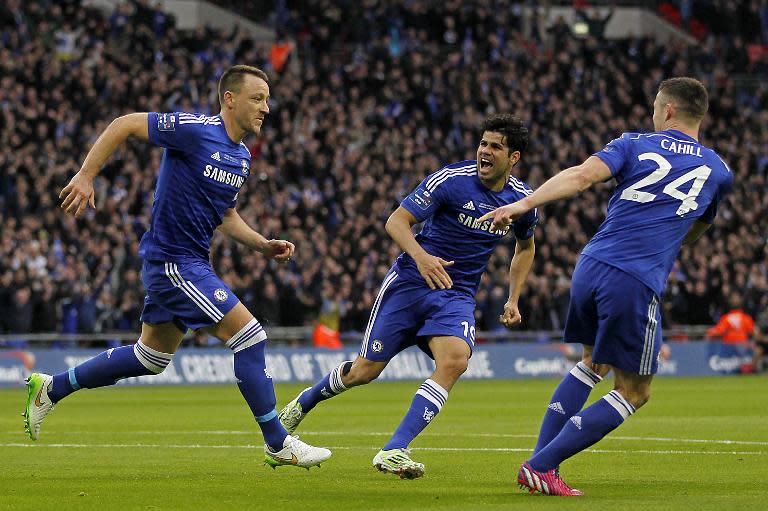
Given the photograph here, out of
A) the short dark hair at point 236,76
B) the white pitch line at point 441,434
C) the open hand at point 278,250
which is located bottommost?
the white pitch line at point 441,434

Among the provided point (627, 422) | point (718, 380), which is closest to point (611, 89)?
point (718, 380)

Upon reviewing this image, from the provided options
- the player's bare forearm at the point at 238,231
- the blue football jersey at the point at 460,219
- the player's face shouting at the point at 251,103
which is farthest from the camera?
the player's bare forearm at the point at 238,231

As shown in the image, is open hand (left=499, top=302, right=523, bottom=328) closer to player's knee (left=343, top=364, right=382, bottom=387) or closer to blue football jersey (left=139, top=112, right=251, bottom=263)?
player's knee (left=343, top=364, right=382, bottom=387)

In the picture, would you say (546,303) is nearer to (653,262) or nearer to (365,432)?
(365,432)

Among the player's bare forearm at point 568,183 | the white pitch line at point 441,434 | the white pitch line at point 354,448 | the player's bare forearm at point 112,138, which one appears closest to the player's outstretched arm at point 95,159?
the player's bare forearm at point 112,138

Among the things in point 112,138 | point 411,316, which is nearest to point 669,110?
point 411,316

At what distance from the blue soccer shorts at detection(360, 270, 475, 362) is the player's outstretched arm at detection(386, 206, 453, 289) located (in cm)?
28

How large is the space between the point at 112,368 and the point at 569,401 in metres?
3.42

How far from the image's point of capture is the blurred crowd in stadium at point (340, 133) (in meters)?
28.6

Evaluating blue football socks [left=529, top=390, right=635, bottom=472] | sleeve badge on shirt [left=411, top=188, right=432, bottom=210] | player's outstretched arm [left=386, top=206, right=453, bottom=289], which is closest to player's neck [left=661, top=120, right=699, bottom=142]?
blue football socks [left=529, top=390, right=635, bottom=472]

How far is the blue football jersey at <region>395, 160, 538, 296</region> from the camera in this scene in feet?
34.6

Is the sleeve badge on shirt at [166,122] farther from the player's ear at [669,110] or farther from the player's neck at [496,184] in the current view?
the player's ear at [669,110]

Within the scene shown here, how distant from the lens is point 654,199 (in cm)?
880

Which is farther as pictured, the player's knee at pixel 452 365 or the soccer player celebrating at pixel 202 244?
the player's knee at pixel 452 365
